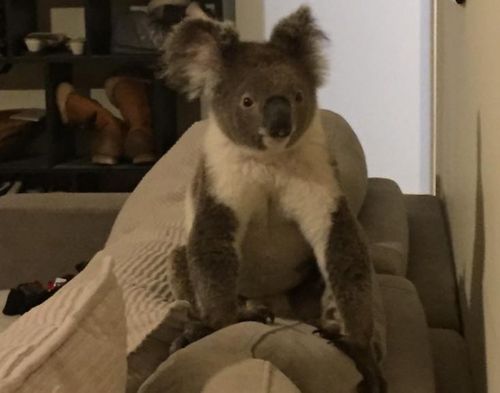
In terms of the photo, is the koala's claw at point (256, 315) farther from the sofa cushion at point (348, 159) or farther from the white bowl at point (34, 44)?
the white bowl at point (34, 44)

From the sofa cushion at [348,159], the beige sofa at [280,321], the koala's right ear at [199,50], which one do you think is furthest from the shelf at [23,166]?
the koala's right ear at [199,50]

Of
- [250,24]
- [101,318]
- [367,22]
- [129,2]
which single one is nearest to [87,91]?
[129,2]

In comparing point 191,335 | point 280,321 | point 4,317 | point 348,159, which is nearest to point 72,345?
point 191,335

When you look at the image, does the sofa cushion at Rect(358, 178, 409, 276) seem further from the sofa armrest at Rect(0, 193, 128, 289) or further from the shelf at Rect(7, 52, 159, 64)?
the shelf at Rect(7, 52, 159, 64)

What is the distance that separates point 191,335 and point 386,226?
2.94 feet

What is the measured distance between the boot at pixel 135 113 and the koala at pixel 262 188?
7.03 ft

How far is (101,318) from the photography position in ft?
2.52

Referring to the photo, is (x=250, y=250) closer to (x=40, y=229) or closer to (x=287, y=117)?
(x=287, y=117)

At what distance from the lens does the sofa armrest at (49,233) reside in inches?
89.4

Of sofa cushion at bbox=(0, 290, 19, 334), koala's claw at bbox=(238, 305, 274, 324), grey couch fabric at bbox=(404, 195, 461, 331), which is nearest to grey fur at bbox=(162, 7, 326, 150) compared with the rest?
koala's claw at bbox=(238, 305, 274, 324)

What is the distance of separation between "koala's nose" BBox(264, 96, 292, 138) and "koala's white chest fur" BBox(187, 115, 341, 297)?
5 cm

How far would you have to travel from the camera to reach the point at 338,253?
117cm

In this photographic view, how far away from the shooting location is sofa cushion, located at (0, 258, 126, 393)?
2.28ft

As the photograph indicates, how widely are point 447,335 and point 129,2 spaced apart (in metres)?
2.34
